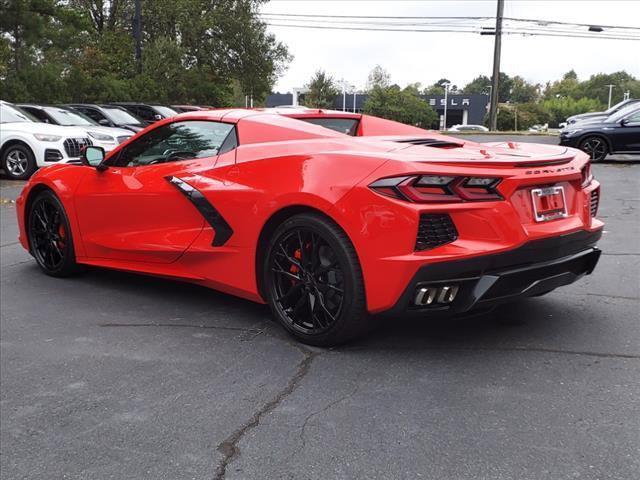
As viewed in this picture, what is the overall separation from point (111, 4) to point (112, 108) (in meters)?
25.3

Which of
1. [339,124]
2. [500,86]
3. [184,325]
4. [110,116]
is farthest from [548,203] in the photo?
[500,86]

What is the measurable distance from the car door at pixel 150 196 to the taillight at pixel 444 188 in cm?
149

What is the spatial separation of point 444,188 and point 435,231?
0.22 metres

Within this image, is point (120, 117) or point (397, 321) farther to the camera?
point (120, 117)

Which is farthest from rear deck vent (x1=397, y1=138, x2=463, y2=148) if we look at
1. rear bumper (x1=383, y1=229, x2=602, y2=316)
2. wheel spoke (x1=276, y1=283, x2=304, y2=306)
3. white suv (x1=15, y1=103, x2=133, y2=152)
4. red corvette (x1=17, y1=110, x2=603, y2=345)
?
white suv (x1=15, y1=103, x2=133, y2=152)

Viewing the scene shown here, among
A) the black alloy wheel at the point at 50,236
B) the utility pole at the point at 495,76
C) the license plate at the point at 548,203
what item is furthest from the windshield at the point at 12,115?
the utility pole at the point at 495,76

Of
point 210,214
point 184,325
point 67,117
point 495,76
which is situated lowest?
point 184,325

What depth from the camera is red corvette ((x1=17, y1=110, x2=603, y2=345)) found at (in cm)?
318

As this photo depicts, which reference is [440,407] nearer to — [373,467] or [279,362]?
[373,467]

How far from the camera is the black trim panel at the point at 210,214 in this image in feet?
13.2

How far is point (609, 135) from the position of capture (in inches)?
586

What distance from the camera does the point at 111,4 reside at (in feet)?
133

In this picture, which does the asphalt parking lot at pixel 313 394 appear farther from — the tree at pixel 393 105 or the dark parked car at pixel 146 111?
the tree at pixel 393 105

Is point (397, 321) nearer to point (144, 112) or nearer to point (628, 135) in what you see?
point (628, 135)
